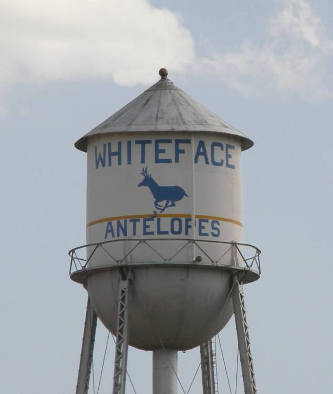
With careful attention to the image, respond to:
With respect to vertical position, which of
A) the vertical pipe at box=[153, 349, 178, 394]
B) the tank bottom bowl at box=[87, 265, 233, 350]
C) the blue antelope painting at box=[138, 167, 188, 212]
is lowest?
the vertical pipe at box=[153, 349, 178, 394]

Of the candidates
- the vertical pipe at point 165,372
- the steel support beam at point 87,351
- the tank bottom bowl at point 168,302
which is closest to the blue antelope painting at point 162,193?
the tank bottom bowl at point 168,302

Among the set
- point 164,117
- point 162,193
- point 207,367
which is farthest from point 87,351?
point 164,117

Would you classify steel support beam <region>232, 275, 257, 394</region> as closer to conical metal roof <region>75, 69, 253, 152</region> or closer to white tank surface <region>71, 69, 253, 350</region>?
white tank surface <region>71, 69, 253, 350</region>

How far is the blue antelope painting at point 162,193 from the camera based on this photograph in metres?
52.1

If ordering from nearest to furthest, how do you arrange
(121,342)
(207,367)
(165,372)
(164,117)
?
(121,342)
(164,117)
(165,372)
(207,367)

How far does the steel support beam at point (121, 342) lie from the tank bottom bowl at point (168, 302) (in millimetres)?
274

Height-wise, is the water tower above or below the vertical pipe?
above

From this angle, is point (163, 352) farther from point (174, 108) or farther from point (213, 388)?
point (174, 108)

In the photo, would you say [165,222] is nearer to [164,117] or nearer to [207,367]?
[164,117]

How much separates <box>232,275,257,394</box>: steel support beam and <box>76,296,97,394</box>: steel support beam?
4856mm

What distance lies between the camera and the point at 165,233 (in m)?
52.0

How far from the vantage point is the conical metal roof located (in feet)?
173

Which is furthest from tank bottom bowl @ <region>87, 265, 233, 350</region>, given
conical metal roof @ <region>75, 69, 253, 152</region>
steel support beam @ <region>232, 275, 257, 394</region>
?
conical metal roof @ <region>75, 69, 253, 152</region>

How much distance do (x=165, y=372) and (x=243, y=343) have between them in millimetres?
3151
